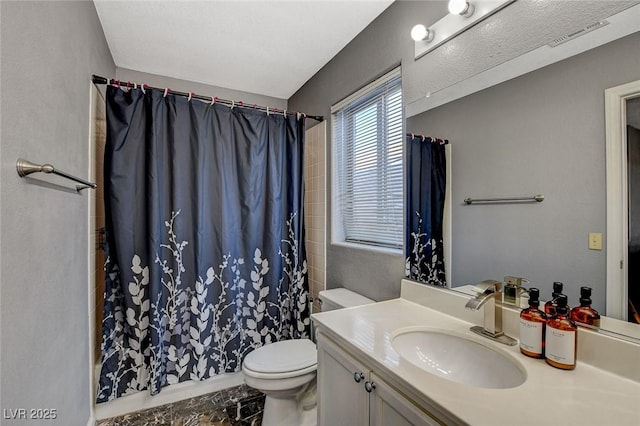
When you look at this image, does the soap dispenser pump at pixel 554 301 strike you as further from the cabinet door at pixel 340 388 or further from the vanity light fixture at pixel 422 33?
the vanity light fixture at pixel 422 33

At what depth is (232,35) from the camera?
1.86 metres

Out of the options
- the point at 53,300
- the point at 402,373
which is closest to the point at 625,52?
the point at 402,373

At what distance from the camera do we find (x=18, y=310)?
32.0 inches

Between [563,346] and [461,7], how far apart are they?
1.25m

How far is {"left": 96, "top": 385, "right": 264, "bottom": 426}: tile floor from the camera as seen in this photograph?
1.75 metres

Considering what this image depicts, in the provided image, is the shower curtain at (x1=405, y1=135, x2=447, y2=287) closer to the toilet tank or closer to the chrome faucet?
the chrome faucet

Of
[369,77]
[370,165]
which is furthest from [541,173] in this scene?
[369,77]

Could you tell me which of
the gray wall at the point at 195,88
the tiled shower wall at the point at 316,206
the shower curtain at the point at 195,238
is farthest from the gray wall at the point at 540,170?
the gray wall at the point at 195,88

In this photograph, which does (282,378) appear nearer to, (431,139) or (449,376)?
(449,376)

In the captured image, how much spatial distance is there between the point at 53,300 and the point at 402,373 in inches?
49.5

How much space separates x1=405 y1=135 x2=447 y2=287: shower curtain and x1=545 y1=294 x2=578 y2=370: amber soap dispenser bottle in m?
0.47

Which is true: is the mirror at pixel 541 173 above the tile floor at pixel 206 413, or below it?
above

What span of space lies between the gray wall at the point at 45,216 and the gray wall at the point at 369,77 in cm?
145

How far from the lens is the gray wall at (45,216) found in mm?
775
